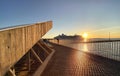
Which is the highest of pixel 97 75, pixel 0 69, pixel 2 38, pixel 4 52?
pixel 2 38

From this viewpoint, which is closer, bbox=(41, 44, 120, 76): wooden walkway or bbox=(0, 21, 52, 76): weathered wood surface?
bbox=(0, 21, 52, 76): weathered wood surface

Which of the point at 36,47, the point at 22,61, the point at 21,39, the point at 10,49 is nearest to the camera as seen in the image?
the point at 10,49

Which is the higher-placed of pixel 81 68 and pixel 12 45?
pixel 12 45

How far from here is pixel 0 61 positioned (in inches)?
181

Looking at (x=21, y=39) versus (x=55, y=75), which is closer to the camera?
(x=21, y=39)

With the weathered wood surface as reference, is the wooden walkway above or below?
below

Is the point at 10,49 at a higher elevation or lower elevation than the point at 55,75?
higher

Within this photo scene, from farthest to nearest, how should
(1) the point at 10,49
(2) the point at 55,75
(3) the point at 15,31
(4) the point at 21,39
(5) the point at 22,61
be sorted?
1. (5) the point at 22,61
2. (2) the point at 55,75
3. (4) the point at 21,39
4. (3) the point at 15,31
5. (1) the point at 10,49

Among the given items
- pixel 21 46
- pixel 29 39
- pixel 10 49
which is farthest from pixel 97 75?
pixel 10 49

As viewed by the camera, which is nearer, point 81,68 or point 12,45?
point 12,45

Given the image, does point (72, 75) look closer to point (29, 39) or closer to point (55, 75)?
point (55, 75)

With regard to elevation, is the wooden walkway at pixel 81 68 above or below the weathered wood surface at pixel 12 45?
below

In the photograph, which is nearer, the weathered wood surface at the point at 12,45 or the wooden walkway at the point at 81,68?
the weathered wood surface at the point at 12,45

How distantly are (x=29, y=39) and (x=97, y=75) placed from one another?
4950 millimetres
